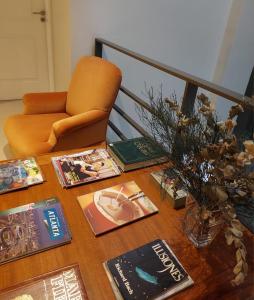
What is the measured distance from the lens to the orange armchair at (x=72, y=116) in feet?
5.49

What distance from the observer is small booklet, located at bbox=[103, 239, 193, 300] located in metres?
0.65

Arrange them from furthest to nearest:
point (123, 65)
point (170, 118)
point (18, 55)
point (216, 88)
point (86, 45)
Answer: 1. point (18, 55)
2. point (123, 65)
3. point (86, 45)
4. point (216, 88)
5. point (170, 118)

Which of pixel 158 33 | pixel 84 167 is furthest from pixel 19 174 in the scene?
pixel 158 33

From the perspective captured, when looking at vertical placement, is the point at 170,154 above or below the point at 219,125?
below

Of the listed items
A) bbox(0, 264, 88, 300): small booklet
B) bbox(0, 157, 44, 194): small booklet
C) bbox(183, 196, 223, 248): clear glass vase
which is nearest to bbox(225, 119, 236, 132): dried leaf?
bbox(183, 196, 223, 248): clear glass vase

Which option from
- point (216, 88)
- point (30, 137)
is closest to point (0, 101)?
point (30, 137)

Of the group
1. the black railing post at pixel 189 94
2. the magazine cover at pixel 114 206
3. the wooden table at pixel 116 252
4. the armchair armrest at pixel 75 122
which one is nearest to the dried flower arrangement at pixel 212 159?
the wooden table at pixel 116 252

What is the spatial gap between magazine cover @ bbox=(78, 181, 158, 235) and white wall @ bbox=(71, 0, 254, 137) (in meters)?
1.75

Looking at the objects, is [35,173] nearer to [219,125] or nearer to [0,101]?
[219,125]

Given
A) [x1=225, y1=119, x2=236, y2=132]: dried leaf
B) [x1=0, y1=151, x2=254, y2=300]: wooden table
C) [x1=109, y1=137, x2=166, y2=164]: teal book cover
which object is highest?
[x1=225, y1=119, x2=236, y2=132]: dried leaf

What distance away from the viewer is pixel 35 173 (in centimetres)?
102

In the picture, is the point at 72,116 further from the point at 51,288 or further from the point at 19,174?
the point at 51,288

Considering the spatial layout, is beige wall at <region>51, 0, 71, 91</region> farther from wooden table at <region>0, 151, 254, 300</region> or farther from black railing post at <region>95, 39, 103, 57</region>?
wooden table at <region>0, 151, 254, 300</region>

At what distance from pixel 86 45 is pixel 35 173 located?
166 cm
